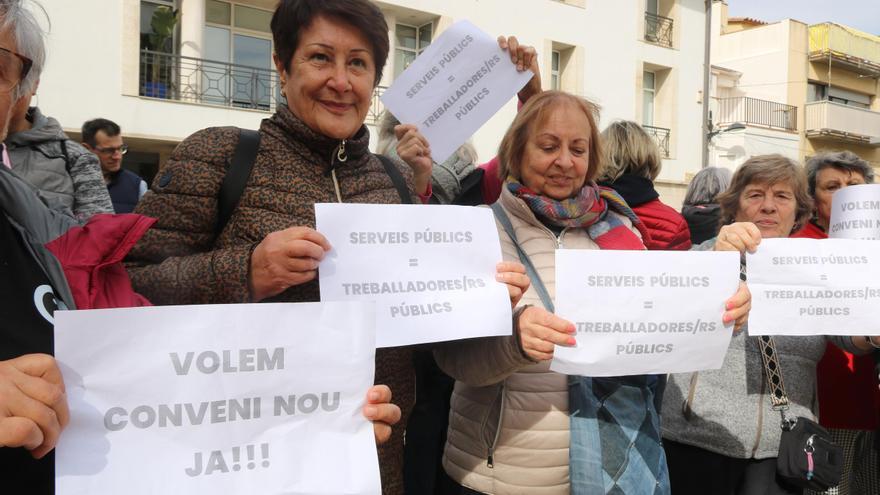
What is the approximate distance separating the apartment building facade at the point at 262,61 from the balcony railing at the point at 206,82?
22 millimetres

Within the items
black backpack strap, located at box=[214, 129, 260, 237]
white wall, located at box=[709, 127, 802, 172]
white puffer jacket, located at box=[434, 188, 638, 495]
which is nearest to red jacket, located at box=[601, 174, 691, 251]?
white puffer jacket, located at box=[434, 188, 638, 495]

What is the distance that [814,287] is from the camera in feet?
7.54

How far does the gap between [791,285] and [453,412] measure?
1.24 m

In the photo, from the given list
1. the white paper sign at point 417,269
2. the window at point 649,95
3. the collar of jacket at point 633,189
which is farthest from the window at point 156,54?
the window at point 649,95

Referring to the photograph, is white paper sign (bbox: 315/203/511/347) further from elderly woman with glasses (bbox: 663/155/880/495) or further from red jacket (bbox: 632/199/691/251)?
red jacket (bbox: 632/199/691/251)

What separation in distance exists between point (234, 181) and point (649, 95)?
17.7 metres

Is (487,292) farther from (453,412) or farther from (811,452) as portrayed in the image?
(811,452)

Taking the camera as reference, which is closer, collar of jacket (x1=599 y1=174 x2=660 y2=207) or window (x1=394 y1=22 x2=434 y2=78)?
collar of jacket (x1=599 y1=174 x2=660 y2=207)

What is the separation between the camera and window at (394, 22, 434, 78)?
1407cm

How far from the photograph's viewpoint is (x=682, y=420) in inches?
100

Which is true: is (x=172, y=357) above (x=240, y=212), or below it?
below

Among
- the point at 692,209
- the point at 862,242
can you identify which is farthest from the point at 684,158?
the point at 862,242

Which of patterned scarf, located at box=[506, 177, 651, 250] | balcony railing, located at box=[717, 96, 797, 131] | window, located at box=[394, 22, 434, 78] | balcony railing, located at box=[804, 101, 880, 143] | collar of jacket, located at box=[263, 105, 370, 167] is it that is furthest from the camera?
balcony railing, located at box=[804, 101, 880, 143]

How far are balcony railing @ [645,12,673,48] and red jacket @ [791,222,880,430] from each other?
619 inches
